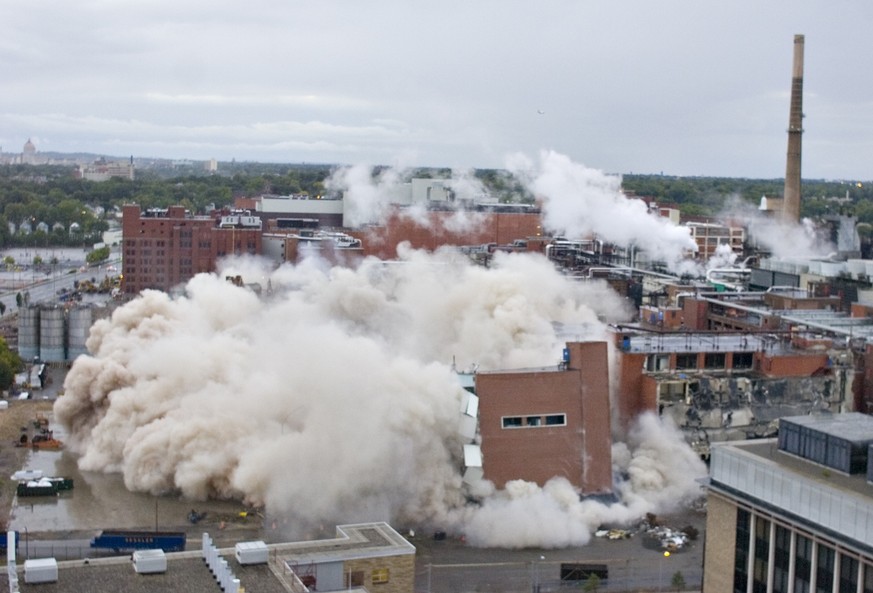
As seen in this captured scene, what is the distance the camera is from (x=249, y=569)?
20.0 m

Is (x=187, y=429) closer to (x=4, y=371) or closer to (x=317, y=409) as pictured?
(x=317, y=409)

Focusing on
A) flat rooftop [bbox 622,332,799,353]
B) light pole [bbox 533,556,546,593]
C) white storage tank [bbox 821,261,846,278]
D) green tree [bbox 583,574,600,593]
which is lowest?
light pole [bbox 533,556,546,593]

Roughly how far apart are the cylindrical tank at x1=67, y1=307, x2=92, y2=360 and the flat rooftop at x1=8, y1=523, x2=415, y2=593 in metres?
43.1

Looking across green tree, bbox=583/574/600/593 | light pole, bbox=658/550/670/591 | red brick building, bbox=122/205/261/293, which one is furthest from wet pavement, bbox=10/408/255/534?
red brick building, bbox=122/205/261/293

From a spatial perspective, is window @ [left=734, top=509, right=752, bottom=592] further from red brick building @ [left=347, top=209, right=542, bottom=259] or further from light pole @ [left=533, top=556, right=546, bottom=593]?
red brick building @ [left=347, top=209, right=542, bottom=259]

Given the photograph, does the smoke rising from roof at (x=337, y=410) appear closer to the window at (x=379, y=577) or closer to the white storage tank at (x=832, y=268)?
the window at (x=379, y=577)

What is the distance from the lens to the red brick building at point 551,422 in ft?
119

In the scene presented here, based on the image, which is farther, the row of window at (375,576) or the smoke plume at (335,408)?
the smoke plume at (335,408)

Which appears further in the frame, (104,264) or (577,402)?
(104,264)

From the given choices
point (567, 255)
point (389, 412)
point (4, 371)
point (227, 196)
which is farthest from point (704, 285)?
point (227, 196)

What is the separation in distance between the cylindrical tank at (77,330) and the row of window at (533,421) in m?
32.5

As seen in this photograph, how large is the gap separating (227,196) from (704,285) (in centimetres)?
10338

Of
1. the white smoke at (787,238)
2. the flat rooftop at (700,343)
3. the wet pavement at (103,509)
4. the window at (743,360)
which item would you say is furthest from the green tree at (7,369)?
the white smoke at (787,238)

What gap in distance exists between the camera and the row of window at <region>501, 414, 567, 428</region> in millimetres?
A: 36531
